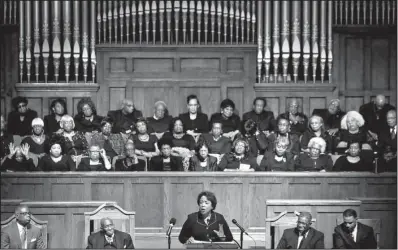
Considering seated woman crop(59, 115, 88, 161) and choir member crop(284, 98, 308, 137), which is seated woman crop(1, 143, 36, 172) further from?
choir member crop(284, 98, 308, 137)

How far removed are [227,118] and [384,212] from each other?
9.29 ft

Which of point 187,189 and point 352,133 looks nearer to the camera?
point 187,189

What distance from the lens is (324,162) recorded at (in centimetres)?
1059

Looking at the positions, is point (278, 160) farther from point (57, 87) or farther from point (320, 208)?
point (57, 87)

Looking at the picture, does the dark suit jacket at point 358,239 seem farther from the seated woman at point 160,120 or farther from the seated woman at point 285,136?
the seated woman at point 160,120

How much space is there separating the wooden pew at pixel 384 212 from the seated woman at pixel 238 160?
1398mm

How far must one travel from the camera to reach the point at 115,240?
28.3ft

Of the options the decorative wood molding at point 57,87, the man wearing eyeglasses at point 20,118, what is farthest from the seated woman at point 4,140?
the decorative wood molding at point 57,87

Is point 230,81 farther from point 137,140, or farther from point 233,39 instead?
point 137,140

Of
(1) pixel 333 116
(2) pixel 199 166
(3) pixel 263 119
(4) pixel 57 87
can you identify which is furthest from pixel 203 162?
(4) pixel 57 87

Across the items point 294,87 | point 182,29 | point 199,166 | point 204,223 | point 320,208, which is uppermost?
point 182,29

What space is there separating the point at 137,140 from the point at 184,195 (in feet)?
3.84

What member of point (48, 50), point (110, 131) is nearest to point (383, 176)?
point (110, 131)

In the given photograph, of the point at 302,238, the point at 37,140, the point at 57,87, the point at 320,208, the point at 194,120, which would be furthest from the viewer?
the point at 57,87
